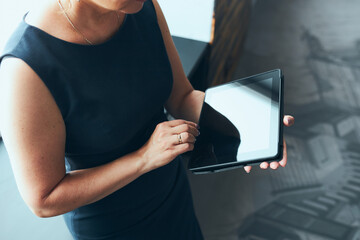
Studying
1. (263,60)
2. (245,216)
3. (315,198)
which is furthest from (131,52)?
(263,60)

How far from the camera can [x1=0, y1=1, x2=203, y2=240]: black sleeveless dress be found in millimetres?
639

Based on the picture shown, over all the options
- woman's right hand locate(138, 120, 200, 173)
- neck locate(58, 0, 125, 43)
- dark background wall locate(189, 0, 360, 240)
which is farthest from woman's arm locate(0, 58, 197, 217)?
dark background wall locate(189, 0, 360, 240)

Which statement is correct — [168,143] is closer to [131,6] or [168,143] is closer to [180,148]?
[180,148]

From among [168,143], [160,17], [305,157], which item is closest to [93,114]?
[168,143]

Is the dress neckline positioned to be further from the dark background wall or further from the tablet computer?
the dark background wall

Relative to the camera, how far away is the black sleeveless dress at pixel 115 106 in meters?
0.64

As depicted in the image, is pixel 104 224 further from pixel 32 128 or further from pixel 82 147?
pixel 32 128

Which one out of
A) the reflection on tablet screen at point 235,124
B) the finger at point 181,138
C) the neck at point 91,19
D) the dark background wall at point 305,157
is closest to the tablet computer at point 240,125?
the reflection on tablet screen at point 235,124

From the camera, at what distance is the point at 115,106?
727 mm

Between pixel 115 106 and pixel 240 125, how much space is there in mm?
317

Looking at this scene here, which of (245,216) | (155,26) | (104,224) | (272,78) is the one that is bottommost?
(245,216)

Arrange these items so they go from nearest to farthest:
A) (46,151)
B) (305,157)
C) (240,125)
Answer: (46,151)
(240,125)
(305,157)

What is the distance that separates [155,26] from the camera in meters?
0.84

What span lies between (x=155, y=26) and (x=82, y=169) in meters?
0.40
